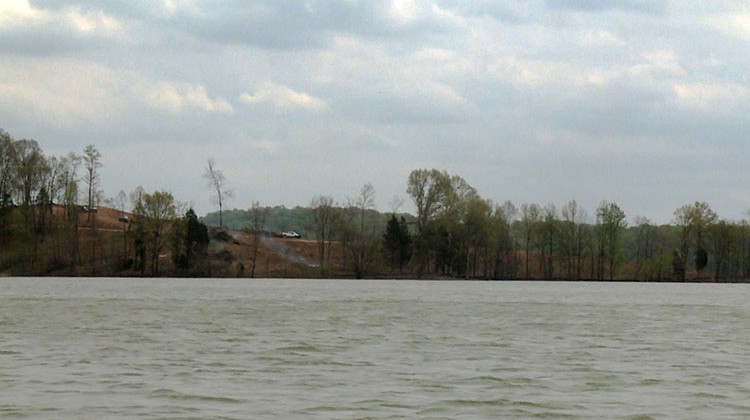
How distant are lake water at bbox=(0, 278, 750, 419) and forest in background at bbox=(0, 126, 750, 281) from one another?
8543 cm

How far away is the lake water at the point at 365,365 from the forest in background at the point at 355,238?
85.4 metres

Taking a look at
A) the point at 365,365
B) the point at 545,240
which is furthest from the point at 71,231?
the point at 365,365

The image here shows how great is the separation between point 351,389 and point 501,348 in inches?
444

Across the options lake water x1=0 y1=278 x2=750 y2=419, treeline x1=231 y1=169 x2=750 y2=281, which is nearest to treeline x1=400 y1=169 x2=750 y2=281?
treeline x1=231 y1=169 x2=750 y2=281

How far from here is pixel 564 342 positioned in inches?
1384

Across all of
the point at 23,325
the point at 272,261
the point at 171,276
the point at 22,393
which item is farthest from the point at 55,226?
the point at 22,393

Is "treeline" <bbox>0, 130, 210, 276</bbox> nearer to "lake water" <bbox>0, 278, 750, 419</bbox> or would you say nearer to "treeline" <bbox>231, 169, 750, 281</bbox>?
"treeline" <bbox>231, 169, 750, 281</bbox>

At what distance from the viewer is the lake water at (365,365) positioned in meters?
19.6

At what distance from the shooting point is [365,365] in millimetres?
26688

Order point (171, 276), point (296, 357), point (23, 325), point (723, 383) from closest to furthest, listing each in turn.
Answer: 1. point (723, 383)
2. point (296, 357)
3. point (23, 325)
4. point (171, 276)

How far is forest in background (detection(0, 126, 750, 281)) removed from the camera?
135m

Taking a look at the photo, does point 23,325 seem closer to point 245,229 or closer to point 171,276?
point 171,276

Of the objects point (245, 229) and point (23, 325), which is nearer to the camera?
point (23, 325)

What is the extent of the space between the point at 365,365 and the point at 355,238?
114m
